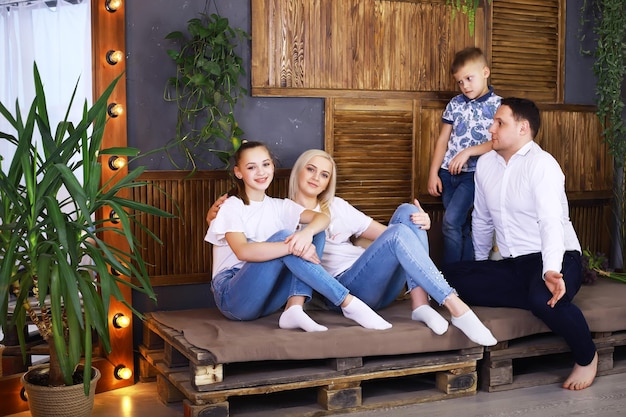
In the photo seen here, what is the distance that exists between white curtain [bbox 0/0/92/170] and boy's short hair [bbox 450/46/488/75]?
1760mm

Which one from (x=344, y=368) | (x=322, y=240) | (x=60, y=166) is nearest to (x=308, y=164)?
(x=322, y=240)

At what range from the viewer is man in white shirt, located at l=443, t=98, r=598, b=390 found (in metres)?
3.30

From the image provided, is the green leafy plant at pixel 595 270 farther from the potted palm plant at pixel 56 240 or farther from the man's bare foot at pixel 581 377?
the potted palm plant at pixel 56 240

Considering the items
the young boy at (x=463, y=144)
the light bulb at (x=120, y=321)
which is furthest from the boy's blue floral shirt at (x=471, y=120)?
the light bulb at (x=120, y=321)

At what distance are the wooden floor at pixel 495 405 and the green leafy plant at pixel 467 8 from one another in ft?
6.28

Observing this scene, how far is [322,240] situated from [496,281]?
0.82m

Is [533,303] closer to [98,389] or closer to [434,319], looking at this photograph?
[434,319]

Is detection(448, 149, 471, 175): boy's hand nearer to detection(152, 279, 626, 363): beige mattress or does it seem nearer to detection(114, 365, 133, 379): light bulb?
detection(152, 279, 626, 363): beige mattress

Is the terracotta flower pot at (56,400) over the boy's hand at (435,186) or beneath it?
beneath

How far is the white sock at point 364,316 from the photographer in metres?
3.09

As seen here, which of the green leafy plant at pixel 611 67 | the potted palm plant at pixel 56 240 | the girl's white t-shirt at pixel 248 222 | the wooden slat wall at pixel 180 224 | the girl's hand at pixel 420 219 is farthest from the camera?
the green leafy plant at pixel 611 67

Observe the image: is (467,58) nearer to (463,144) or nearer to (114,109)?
(463,144)

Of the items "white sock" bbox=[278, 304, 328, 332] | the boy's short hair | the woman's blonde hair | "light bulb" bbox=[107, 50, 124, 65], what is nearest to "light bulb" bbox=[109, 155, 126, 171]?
"light bulb" bbox=[107, 50, 124, 65]

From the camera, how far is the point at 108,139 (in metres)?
3.46
